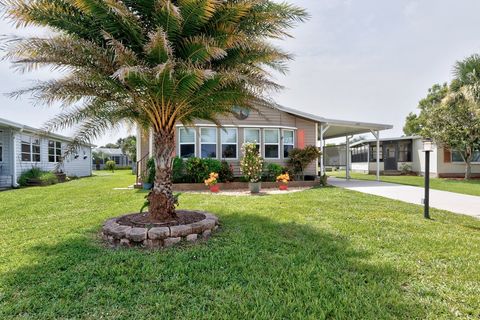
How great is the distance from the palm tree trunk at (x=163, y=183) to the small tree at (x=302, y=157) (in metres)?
9.51

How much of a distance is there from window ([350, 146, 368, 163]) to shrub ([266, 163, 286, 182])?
655 inches

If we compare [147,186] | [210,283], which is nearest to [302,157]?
[147,186]

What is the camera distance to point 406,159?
22.5 metres

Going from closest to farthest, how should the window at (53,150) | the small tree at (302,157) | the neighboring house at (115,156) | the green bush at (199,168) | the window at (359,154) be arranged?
1. the green bush at (199,168)
2. the small tree at (302,157)
3. the window at (53,150)
4. the window at (359,154)
5. the neighboring house at (115,156)

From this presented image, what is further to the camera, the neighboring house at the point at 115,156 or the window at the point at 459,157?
the neighboring house at the point at 115,156

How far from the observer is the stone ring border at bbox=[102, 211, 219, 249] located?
439 cm

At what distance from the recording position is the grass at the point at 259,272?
265 centimetres

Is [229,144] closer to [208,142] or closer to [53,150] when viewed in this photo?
[208,142]

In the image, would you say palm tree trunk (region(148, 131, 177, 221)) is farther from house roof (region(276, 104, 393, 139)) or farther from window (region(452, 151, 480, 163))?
window (region(452, 151, 480, 163))

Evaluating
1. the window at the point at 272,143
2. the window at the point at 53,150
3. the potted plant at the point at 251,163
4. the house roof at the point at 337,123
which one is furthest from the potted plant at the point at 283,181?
the window at the point at 53,150

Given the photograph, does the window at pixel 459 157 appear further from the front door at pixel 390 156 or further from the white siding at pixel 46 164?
the white siding at pixel 46 164

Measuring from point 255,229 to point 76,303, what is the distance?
3.29 m

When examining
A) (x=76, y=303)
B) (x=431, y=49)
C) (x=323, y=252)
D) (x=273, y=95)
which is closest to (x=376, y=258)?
(x=323, y=252)

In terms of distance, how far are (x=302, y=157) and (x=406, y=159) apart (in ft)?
45.3
